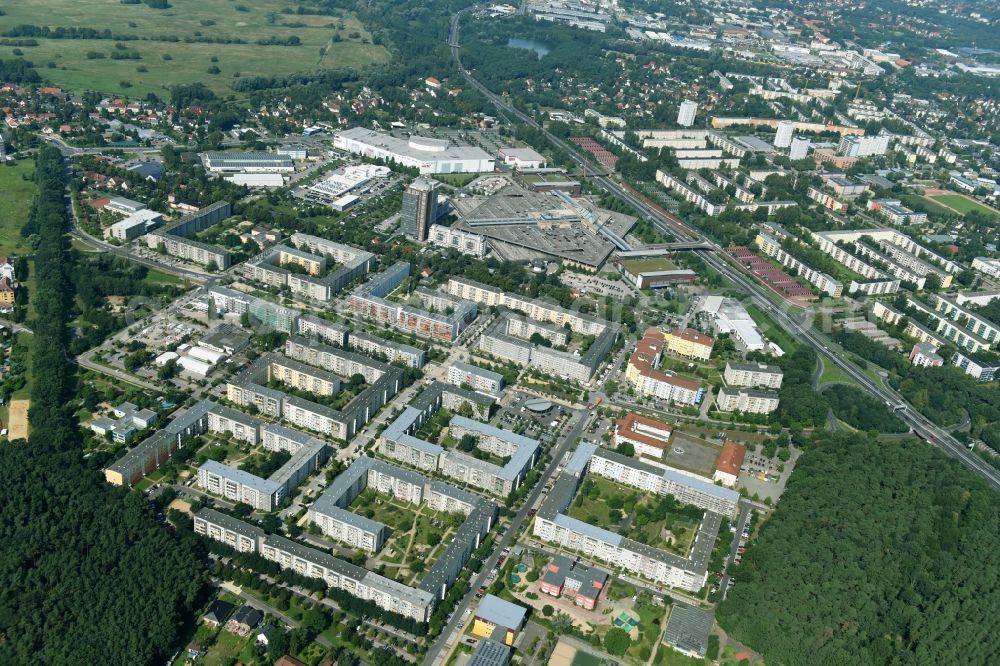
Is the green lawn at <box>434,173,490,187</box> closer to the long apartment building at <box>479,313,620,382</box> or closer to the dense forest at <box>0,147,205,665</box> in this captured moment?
the long apartment building at <box>479,313,620,382</box>

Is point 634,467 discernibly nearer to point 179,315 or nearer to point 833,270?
point 179,315

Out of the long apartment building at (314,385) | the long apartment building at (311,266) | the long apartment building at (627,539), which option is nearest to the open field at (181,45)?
the long apartment building at (311,266)

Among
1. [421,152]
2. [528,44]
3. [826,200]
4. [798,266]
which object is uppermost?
[528,44]

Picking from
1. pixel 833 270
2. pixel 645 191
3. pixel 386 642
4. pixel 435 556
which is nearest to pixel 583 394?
pixel 435 556

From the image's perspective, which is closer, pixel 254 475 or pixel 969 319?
pixel 254 475

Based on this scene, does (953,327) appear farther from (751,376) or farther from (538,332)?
(538,332)

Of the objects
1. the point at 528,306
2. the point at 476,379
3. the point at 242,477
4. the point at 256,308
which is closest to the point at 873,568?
the point at 476,379

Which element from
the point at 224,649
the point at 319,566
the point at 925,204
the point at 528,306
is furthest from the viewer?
the point at 925,204
